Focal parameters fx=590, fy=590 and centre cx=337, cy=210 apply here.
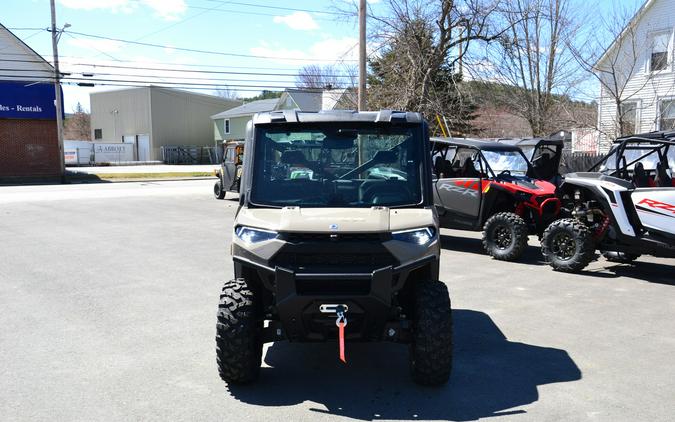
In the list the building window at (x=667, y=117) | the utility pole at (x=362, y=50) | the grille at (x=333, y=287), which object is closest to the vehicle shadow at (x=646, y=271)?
the grille at (x=333, y=287)

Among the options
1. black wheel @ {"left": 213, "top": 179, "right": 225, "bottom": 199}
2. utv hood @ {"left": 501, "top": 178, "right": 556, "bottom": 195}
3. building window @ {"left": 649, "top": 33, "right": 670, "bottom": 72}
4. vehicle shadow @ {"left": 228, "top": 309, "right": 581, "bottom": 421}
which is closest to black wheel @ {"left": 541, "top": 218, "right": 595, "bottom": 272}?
utv hood @ {"left": 501, "top": 178, "right": 556, "bottom": 195}

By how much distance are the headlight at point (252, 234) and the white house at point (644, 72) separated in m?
15.1

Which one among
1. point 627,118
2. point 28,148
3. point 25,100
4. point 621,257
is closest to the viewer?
point 621,257

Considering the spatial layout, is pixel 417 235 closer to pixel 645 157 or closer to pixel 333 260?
pixel 333 260

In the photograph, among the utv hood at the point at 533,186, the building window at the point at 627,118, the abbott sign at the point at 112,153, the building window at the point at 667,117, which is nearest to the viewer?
the utv hood at the point at 533,186

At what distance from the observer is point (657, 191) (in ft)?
26.0

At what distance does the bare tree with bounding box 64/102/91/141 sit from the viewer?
307 feet

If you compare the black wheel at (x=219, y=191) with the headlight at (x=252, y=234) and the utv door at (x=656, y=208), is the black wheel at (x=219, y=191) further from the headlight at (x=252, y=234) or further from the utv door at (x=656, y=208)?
the headlight at (x=252, y=234)

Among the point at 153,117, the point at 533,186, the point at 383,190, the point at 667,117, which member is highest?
the point at 153,117

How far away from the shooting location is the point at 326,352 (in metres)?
5.47

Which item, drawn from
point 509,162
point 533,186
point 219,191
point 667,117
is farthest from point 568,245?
point 219,191

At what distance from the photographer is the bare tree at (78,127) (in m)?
93.7

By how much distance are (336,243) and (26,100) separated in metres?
36.8

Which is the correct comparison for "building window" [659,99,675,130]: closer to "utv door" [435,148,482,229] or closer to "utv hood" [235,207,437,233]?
"utv door" [435,148,482,229]
